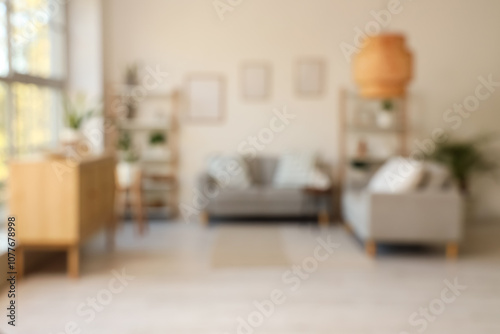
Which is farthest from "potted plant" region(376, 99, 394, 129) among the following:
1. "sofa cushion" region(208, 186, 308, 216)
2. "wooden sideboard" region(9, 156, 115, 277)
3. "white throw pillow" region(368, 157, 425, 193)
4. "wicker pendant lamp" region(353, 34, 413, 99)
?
"wooden sideboard" region(9, 156, 115, 277)

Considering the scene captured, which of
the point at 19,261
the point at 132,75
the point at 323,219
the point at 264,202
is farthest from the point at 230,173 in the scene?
the point at 19,261

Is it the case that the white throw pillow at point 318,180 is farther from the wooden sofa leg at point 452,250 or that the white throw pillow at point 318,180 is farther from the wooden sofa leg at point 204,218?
the wooden sofa leg at point 452,250

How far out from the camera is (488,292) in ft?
13.5

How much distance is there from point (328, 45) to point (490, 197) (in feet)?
10.2

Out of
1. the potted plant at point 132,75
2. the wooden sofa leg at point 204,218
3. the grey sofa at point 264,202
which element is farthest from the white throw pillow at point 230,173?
the potted plant at point 132,75

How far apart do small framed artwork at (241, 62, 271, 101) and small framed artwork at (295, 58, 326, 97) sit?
0.42 m

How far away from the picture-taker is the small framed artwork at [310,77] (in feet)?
24.5

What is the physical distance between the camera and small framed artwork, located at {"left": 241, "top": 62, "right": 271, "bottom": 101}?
24.5 ft

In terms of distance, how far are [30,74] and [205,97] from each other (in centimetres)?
258

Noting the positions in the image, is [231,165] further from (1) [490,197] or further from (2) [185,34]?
(1) [490,197]

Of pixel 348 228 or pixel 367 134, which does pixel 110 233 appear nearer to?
pixel 348 228

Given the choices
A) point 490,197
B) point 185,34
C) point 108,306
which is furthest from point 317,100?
point 108,306

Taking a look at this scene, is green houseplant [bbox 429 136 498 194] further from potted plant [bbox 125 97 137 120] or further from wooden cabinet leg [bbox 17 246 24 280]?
wooden cabinet leg [bbox 17 246 24 280]

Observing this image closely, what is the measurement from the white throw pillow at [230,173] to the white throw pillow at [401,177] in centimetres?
182
